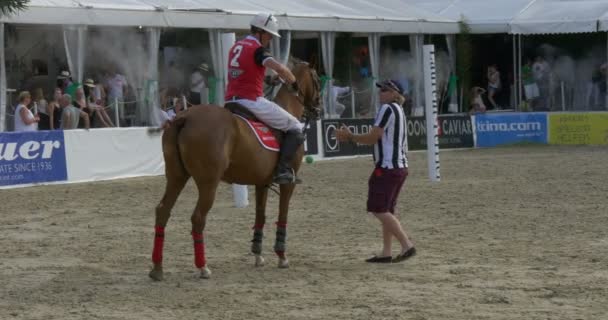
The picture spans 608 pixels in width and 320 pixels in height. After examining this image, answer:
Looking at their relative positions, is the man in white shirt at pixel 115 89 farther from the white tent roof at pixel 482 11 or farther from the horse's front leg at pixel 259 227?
the horse's front leg at pixel 259 227

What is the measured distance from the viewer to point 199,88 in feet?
86.1

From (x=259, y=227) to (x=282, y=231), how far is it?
25cm

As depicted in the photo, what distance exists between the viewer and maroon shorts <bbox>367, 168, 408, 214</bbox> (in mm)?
10977

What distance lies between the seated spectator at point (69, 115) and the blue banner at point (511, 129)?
12976mm

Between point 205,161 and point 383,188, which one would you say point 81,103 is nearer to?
point 383,188

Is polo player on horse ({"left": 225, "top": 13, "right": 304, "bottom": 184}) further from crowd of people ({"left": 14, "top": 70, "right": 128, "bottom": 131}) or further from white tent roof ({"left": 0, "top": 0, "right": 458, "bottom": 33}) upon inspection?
crowd of people ({"left": 14, "top": 70, "right": 128, "bottom": 131})

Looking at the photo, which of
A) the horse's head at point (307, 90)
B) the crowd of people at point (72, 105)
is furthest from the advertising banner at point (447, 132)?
the horse's head at point (307, 90)

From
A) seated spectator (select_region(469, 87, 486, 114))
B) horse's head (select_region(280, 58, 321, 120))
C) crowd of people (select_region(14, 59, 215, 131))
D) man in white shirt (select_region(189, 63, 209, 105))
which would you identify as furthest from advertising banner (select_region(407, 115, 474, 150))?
horse's head (select_region(280, 58, 321, 120))

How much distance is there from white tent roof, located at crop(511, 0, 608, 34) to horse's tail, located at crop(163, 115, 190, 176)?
2358 cm

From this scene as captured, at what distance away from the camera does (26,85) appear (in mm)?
23906

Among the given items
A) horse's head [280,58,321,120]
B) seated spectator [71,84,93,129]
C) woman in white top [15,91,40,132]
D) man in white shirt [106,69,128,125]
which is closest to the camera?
horse's head [280,58,321,120]

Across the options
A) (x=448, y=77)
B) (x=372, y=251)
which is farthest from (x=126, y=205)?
(x=448, y=77)

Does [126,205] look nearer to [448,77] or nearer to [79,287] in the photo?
[79,287]

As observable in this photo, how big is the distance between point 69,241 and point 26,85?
11.4 metres
